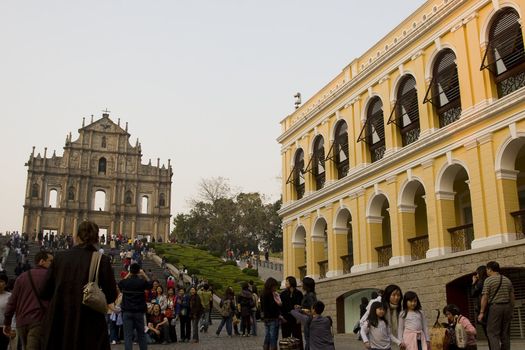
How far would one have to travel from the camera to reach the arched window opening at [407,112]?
834 inches

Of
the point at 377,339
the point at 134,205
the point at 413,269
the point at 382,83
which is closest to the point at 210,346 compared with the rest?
the point at 413,269

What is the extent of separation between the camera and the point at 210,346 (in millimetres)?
16297

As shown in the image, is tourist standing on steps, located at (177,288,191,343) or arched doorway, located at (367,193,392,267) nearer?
tourist standing on steps, located at (177,288,191,343)

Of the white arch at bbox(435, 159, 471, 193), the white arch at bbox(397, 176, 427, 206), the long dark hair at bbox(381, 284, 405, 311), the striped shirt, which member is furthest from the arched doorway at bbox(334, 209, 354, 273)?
the long dark hair at bbox(381, 284, 405, 311)

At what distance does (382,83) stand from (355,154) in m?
3.20

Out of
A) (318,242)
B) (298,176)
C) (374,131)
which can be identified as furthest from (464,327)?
(298,176)

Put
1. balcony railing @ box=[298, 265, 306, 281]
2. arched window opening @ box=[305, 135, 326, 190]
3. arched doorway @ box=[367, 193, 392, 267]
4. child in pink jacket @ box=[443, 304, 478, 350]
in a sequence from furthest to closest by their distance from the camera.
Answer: balcony railing @ box=[298, 265, 306, 281]
arched window opening @ box=[305, 135, 326, 190]
arched doorway @ box=[367, 193, 392, 267]
child in pink jacket @ box=[443, 304, 478, 350]

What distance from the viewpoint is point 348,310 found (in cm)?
2388

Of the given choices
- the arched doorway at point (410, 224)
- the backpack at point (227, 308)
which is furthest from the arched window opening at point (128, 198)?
the arched doorway at point (410, 224)

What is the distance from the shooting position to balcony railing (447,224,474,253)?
1825cm

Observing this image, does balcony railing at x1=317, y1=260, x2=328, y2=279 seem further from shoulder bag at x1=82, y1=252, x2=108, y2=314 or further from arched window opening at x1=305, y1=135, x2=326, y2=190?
shoulder bag at x1=82, y1=252, x2=108, y2=314

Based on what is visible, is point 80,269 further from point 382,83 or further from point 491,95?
point 382,83

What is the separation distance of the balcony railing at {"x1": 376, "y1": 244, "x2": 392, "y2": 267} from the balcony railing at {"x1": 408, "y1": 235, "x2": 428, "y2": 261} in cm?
133

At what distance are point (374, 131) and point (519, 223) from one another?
8213 millimetres
